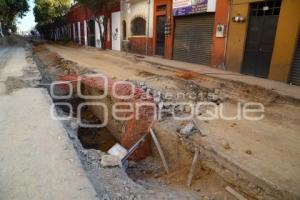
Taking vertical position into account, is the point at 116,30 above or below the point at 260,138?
above

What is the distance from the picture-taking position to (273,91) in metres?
7.42

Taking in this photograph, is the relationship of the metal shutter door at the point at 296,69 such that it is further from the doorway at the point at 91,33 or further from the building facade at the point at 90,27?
the doorway at the point at 91,33

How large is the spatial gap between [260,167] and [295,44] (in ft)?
20.1

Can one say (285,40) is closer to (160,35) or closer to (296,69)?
(296,69)

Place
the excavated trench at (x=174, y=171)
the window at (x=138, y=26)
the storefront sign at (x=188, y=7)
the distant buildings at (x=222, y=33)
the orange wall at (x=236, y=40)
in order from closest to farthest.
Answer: the excavated trench at (x=174, y=171) < the distant buildings at (x=222, y=33) < the orange wall at (x=236, y=40) < the storefront sign at (x=188, y=7) < the window at (x=138, y=26)

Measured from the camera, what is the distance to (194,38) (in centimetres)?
1333

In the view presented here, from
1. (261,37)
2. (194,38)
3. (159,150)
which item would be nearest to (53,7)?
(194,38)

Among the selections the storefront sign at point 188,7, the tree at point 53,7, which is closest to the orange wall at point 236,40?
the storefront sign at point 188,7

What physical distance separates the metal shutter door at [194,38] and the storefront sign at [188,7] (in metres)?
0.34

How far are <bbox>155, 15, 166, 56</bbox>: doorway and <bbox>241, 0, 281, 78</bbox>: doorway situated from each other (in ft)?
22.2

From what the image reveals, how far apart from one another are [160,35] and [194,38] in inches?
135

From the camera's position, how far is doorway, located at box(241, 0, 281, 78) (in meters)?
8.98

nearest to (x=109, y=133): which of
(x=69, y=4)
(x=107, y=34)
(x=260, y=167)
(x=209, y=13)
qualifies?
(x=260, y=167)

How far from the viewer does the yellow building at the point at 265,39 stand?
8.34 m
